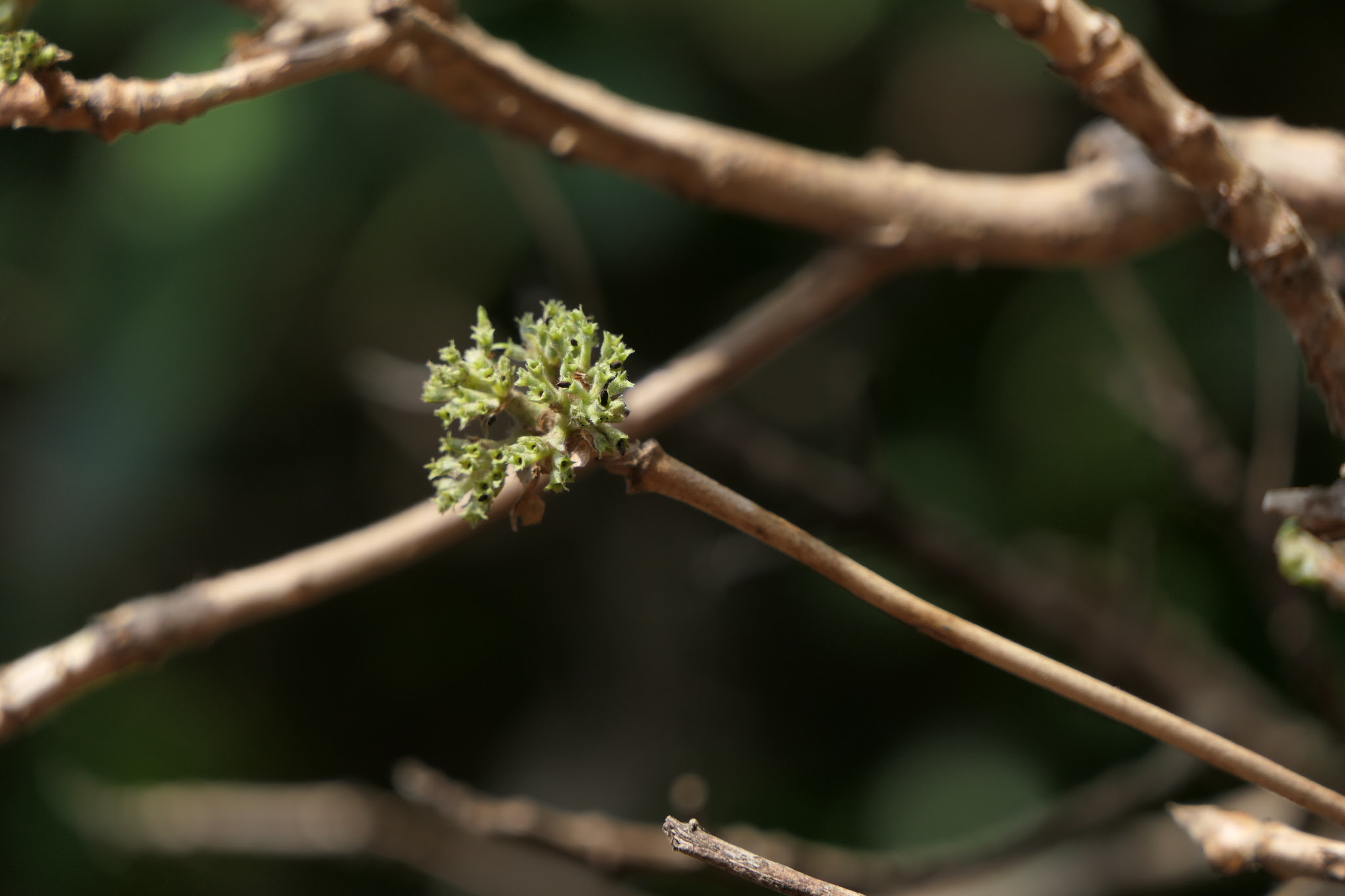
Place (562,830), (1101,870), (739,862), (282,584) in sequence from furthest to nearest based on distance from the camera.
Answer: (1101,870)
(562,830)
(282,584)
(739,862)

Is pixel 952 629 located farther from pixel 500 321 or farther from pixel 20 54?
pixel 500 321

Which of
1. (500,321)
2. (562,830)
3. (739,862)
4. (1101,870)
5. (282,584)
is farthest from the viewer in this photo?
(500,321)

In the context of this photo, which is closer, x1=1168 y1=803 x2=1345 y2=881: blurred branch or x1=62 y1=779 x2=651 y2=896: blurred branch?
x1=1168 y1=803 x2=1345 y2=881: blurred branch

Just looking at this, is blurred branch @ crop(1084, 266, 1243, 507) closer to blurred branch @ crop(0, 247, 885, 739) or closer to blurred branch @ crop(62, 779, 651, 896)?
blurred branch @ crop(0, 247, 885, 739)

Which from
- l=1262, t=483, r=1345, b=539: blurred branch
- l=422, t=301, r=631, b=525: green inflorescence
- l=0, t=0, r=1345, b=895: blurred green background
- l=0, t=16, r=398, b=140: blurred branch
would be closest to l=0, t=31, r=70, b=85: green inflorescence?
l=0, t=16, r=398, b=140: blurred branch

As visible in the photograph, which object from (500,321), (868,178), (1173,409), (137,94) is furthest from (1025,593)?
(137,94)

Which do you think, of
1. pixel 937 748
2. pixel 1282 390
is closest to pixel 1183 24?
pixel 1282 390
